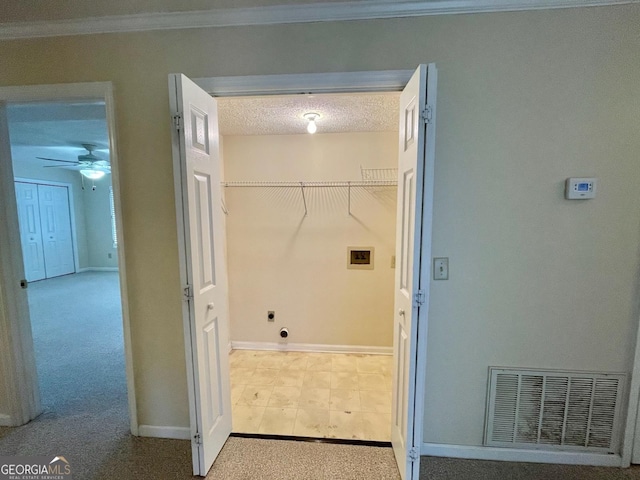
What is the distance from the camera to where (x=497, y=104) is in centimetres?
139

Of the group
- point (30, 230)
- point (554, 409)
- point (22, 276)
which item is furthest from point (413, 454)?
point (30, 230)

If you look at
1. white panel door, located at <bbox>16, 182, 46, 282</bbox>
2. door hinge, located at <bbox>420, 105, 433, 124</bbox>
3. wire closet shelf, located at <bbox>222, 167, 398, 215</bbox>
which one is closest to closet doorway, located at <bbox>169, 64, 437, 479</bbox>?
door hinge, located at <bbox>420, 105, 433, 124</bbox>

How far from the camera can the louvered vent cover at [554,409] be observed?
1.48 meters

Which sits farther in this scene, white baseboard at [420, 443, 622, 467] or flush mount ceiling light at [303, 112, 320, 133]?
flush mount ceiling light at [303, 112, 320, 133]

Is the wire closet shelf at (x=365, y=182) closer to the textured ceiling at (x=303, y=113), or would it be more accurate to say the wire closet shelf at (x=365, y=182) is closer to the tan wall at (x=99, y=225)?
the textured ceiling at (x=303, y=113)

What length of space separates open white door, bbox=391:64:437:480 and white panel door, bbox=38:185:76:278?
8057 mm

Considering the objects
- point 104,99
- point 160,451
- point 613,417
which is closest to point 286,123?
point 104,99

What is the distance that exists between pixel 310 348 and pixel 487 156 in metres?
2.48

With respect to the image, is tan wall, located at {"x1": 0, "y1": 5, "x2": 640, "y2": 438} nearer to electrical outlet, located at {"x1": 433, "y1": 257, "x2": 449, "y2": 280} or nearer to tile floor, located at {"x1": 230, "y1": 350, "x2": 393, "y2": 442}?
electrical outlet, located at {"x1": 433, "y1": 257, "x2": 449, "y2": 280}

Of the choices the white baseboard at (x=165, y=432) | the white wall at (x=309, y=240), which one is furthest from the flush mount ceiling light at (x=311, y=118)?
the white baseboard at (x=165, y=432)

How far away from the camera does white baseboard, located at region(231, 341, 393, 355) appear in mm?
2873

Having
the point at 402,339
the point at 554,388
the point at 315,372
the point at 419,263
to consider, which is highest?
the point at 419,263

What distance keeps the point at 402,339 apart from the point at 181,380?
1408 millimetres

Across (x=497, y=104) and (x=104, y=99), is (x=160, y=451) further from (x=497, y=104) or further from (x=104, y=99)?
(x=497, y=104)
